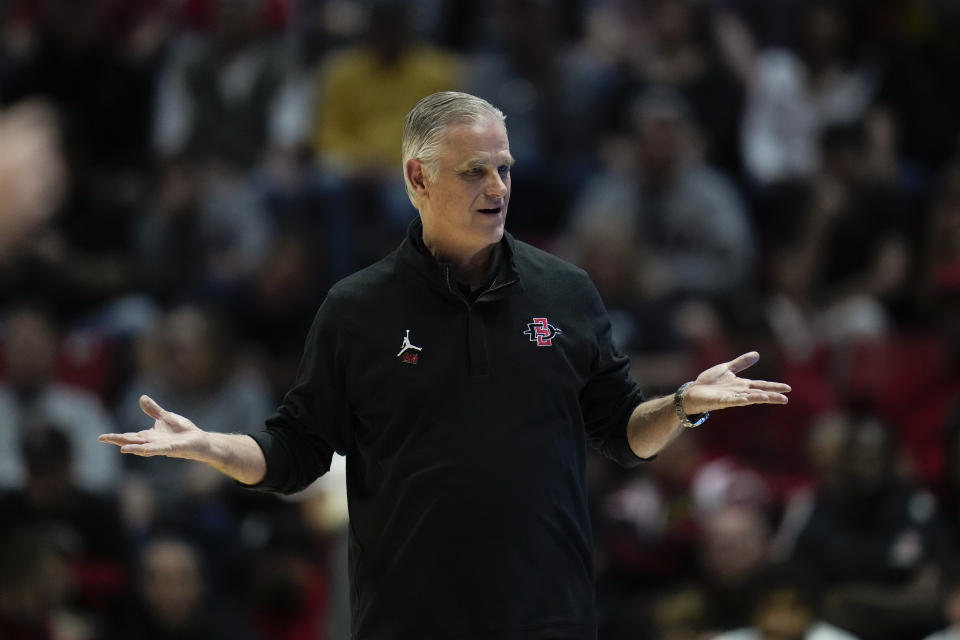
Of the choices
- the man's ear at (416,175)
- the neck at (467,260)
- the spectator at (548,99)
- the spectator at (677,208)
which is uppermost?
the spectator at (548,99)

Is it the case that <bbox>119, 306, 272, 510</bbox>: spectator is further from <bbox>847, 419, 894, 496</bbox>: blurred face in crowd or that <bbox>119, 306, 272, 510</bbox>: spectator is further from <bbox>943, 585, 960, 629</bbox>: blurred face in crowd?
<bbox>943, 585, 960, 629</bbox>: blurred face in crowd

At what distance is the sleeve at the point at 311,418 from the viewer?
151 inches

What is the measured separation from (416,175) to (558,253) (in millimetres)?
5445

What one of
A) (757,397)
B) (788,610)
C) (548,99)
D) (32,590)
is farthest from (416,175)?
(548,99)

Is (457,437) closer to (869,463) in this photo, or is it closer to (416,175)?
(416,175)

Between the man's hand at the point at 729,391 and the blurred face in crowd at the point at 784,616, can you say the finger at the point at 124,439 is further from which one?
the blurred face in crowd at the point at 784,616

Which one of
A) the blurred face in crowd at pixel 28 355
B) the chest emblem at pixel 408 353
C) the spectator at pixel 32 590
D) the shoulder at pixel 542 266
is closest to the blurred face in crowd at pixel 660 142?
the blurred face in crowd at pixel 28 355

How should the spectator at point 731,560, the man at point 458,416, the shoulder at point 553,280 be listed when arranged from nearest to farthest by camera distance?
the man at point 458,416 < the shoulder at point 553,280 < the spectator at point 731,560

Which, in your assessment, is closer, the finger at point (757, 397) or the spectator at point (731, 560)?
the finger at point (757, 397)

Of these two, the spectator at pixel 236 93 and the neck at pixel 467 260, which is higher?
the spectator at pixel 236 93

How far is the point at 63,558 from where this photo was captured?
784 centimetres

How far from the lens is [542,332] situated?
150 inches

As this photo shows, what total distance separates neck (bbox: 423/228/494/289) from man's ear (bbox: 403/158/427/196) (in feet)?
0.43

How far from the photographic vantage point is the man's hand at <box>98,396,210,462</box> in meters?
3.60
